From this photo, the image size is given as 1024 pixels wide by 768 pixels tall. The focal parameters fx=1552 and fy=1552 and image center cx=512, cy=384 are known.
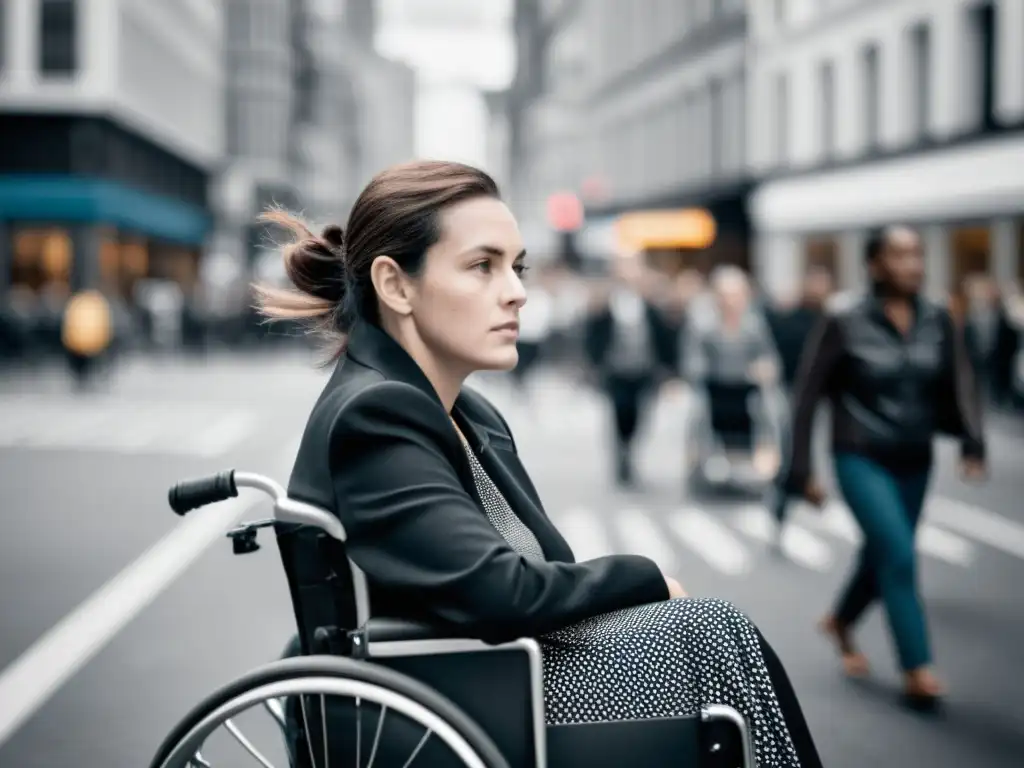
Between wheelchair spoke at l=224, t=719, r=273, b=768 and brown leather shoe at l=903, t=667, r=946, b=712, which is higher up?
wheelchair spoke at l=224, t=719, r=273, b=768

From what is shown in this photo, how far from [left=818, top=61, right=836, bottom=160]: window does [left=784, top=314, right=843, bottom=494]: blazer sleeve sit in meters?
29.3

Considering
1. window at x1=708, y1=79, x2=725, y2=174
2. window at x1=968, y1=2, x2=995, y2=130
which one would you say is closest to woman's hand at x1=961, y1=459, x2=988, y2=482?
window at x1=968, y1=2, x2=995, y2=130

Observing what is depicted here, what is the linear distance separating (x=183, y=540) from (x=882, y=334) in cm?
530

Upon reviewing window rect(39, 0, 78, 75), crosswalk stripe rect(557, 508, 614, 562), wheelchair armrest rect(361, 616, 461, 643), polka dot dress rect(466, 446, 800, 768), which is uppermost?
window rect(39, 0, 78, 75)

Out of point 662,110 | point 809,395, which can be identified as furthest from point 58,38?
point 809,395

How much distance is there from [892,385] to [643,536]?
163 inches

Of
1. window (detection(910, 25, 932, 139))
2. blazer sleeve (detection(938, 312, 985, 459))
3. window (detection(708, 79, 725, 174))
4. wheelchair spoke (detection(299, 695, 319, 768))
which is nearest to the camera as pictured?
wheelchair spoke (detection(299, 695, 319, 768))

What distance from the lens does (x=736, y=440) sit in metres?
12.4

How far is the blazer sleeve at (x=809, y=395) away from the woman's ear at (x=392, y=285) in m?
3.60

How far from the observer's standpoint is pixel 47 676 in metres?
6.11

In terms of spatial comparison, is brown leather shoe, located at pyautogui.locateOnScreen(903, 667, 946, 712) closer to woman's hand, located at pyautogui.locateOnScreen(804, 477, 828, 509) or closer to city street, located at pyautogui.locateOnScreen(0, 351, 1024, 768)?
city street, located at pyautogui.locateOnScreen(0, 351, 1024, 768)

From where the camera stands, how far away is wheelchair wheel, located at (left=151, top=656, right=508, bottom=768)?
272 cm

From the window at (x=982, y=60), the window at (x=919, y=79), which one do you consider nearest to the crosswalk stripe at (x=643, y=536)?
the window at (x=982, y=60)

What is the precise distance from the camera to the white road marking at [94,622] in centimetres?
582
